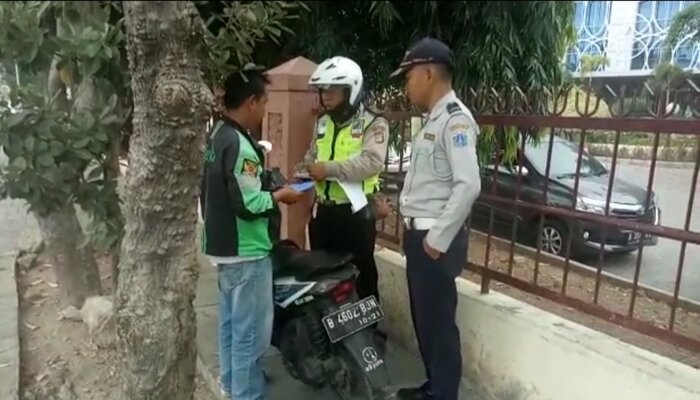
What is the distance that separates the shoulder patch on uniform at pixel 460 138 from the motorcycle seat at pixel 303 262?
0.79 meters

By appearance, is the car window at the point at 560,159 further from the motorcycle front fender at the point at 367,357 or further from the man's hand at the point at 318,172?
the motorcycle front fender at the point at 367,357

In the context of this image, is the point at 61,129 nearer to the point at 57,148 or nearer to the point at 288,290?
the point at 57,148

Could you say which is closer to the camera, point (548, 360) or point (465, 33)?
point (465, 33)

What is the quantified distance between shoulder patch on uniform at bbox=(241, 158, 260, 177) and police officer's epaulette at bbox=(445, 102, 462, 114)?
30.4 inches

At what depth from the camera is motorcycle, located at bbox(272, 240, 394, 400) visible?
98.6 inches

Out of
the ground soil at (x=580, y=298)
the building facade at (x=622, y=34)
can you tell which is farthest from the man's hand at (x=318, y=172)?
the building facade at (x=622, y=34)

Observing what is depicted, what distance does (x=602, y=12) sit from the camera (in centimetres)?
115

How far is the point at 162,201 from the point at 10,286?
9.98 feet

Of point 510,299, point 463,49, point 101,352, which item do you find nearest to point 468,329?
point 510,299

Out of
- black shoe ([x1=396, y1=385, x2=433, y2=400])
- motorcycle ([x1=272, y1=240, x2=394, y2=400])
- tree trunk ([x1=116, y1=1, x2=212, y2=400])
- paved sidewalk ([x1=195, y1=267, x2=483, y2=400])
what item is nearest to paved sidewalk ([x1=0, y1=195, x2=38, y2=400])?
paved sidewalk ([x1=195, y1=267, x2=483, y2=400])

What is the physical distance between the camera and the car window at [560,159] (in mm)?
→ 2584

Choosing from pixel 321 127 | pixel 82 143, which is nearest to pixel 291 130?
pixel 321 127

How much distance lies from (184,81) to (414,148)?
1187 millimetres

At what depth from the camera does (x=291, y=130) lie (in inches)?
140
